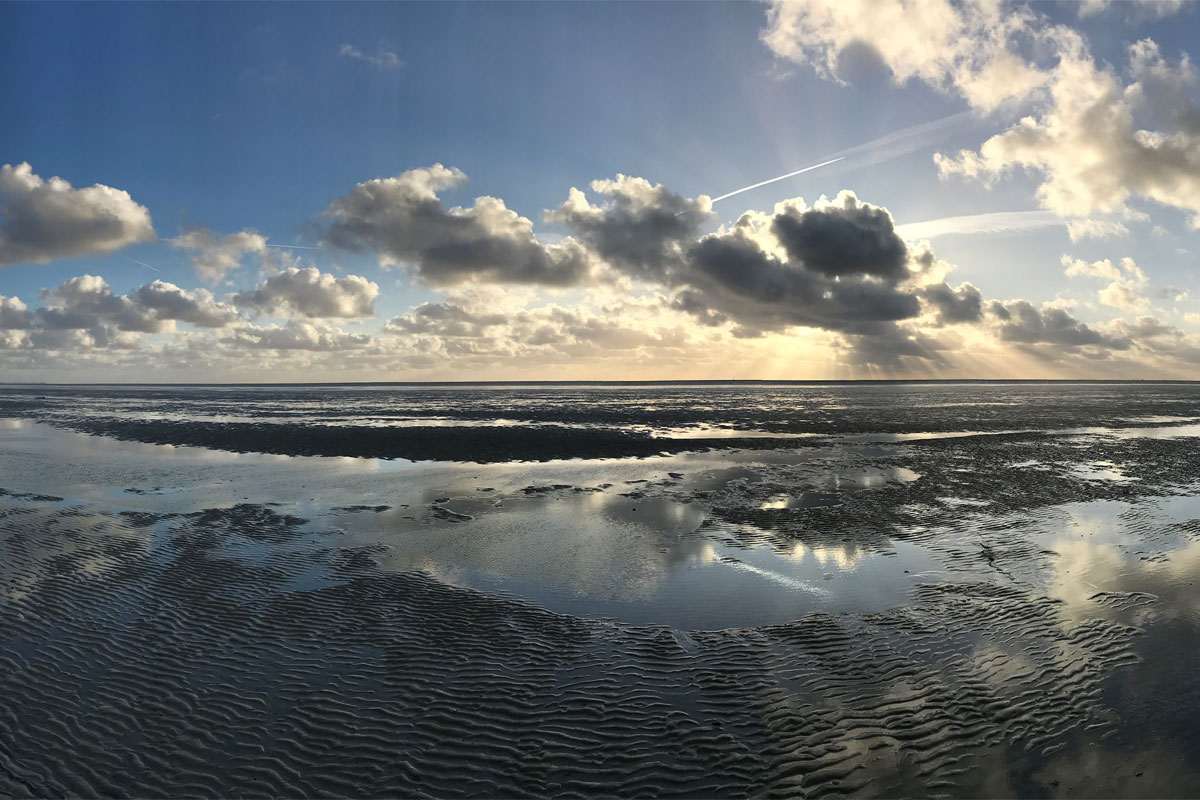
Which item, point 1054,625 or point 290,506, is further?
point 290,506

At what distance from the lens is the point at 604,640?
40.5 feet

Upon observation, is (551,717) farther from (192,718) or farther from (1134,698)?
(1134,698)

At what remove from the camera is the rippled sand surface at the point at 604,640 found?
8242 mm

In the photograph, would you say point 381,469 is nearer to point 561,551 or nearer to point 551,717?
point 561,551

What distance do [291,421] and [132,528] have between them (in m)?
47.4

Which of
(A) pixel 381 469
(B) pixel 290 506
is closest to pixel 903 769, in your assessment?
(B) pixel 290 506

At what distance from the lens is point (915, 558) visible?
58.1 ft

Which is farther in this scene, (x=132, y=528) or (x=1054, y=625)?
(x=132, y=528)

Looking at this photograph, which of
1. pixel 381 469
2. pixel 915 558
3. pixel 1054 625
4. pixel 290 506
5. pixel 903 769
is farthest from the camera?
pixel 381 469

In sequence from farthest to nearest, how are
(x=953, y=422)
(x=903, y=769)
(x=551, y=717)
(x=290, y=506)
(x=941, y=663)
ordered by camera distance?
1. (x=953, y=422)
2. (x=290, y=506)
3. (x=941, y=663)
4. (x=551, y=717)
5. (x=903, y=769)

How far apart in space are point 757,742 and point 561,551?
1075 centimetres

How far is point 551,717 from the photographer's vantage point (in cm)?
945

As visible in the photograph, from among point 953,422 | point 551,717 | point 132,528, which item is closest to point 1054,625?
point 551,717

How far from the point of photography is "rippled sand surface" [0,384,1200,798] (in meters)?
8.24
